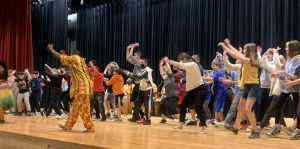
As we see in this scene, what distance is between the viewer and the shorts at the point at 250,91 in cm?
616

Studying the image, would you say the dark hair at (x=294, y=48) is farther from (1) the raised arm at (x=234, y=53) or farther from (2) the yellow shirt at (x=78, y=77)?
(2) the yellow shirt at (x=78, y=77)

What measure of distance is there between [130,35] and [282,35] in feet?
21.0

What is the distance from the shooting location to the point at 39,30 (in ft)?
62.9

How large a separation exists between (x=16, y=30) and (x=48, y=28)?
2.17 metres

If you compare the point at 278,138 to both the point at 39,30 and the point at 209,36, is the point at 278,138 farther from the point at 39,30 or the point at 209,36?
the point at 39,30

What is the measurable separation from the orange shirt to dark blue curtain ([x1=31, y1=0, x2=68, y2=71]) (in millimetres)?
8331

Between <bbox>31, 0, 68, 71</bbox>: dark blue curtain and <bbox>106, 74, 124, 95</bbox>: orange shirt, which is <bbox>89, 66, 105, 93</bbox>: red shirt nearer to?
<bbox>106, 74, 124, 95</bbox>: orange shirt

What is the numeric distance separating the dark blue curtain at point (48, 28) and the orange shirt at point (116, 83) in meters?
8.33

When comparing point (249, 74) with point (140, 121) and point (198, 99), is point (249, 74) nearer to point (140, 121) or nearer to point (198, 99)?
point (198, 99)

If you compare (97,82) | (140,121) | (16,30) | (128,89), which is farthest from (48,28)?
(140,121)

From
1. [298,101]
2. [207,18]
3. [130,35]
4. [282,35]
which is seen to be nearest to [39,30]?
[130,35]

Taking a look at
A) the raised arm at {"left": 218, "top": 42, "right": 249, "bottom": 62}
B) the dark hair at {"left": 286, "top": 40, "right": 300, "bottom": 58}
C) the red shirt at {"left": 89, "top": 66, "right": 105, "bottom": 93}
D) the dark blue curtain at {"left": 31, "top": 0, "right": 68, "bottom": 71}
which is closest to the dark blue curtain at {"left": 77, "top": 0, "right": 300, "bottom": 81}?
the dark blue curtain at {"left": 31, "top": 0, "right": 68, "bottom": 71}

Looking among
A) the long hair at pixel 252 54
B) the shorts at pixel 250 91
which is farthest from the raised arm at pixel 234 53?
the shorts at pixel 250 91

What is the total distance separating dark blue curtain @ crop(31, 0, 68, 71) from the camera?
17984 mm
